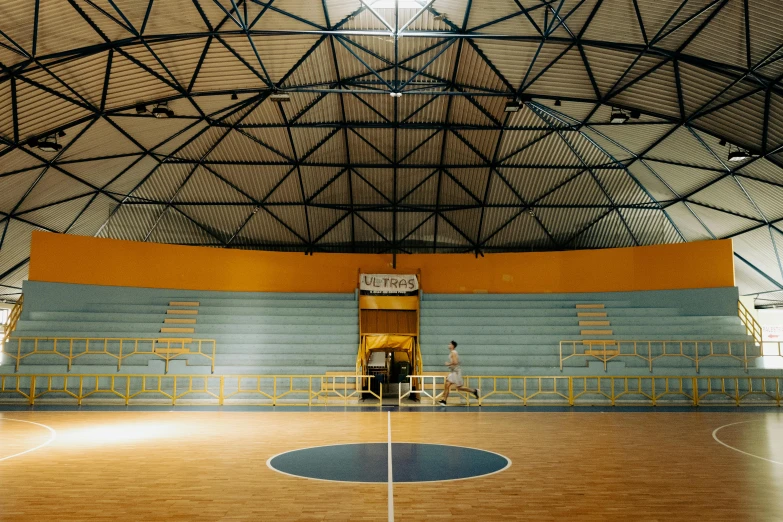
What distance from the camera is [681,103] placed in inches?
790

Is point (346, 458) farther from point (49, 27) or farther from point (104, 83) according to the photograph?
point (104, 83)

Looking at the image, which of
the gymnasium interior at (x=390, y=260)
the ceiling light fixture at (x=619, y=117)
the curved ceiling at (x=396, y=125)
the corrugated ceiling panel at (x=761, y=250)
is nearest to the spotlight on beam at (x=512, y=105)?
the gymnasium interior at (x=390, y=260)

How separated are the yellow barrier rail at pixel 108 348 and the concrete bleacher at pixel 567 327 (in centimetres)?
840

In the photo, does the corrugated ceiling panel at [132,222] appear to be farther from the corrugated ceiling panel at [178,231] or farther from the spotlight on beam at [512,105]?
the spotlight on beam at [512,105]

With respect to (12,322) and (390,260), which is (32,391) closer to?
(12,322)

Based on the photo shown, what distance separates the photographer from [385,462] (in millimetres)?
10000

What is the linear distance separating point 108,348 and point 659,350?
61.8 feet

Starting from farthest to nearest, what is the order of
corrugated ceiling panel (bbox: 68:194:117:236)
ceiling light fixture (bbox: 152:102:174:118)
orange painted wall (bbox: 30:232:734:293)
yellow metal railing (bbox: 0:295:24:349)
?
corrugated ceiling panel (bbox: 68:194:117:236) → orange painted wall (bbox: 30:232:734:293) → yellow metal railing (bbox: 0:295:24:349) → ceiling light fixture (bbox: 152:102:174:118)

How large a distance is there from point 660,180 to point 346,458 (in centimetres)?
2108

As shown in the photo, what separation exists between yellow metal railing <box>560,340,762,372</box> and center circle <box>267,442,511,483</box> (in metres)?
12.1

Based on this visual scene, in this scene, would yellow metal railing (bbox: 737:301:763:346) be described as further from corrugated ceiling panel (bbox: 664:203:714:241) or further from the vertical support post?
the vertical support post

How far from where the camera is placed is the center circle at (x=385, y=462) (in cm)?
893

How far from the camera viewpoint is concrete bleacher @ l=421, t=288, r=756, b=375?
72.2ft

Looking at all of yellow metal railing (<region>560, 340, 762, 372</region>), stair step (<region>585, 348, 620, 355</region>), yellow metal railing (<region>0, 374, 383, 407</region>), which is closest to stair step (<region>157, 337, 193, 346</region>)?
yellow metal railing (<region>0, 374, 383, 407</region>)
